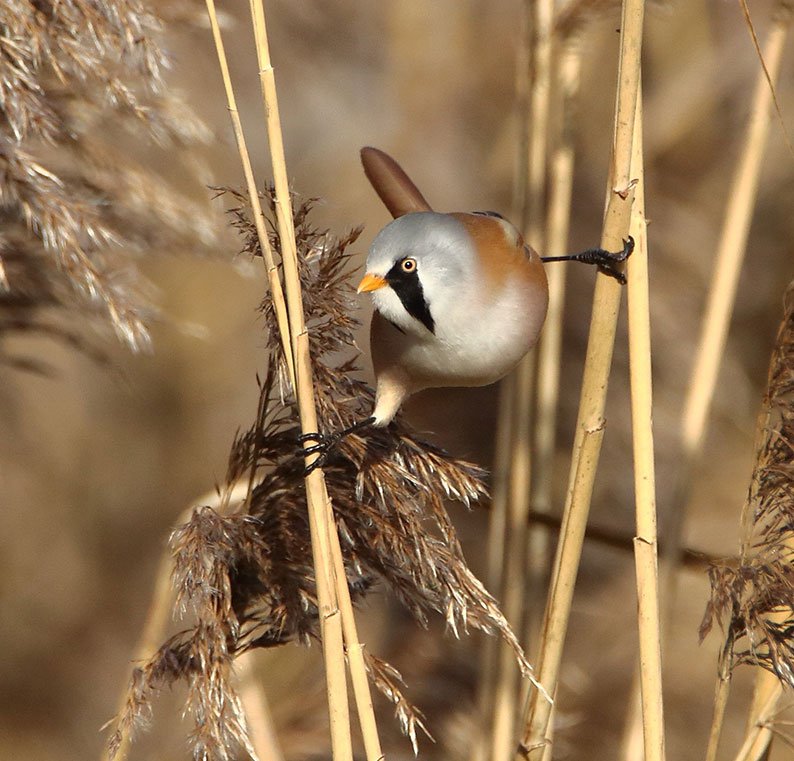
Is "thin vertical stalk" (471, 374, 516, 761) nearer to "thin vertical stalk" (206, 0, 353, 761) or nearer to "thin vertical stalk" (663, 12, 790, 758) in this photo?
"thin vertical stalk" (663, 12, 790, 758)

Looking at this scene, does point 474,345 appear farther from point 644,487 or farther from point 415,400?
point 415,400

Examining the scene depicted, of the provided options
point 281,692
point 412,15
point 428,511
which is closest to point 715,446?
point 281,692

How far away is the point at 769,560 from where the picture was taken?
43.8 inches

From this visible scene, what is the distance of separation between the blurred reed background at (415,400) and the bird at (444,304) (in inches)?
24.3

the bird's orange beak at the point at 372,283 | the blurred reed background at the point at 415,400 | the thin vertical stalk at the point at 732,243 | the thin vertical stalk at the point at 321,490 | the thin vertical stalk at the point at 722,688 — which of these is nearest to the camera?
the thin vertical stalk at the point at 321,490

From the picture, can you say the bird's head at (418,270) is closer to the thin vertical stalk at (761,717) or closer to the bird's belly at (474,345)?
the bird's belly at (474,345)

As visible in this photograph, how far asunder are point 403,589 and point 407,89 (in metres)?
2.23

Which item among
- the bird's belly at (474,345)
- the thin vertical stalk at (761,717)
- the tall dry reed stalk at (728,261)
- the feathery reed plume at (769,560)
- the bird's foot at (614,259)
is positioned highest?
the tall dry reed stalk at (728,261)

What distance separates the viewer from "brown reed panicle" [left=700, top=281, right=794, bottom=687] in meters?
1.08

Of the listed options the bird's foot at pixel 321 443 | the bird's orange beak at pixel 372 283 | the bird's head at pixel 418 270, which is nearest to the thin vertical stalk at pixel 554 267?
the bird's head at pixel 418 270

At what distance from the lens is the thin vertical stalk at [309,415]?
0.99 meters

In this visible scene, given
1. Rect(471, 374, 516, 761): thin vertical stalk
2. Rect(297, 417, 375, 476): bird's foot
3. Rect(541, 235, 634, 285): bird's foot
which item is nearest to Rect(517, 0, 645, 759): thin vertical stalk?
Rect(541, 235, 634, 285): bird's foot

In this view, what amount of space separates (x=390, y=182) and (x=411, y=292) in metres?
0.29

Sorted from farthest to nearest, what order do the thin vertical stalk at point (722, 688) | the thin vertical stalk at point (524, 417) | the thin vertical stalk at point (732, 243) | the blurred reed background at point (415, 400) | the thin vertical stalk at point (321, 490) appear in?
the blurred reed background at point (415, 400) < the thin vertical stalk at point (524, 417) < the thin vertical stalk at point (732, 243) < the thin vertical stalk at point (722, 688) < the thin vertical stalk at point (321, 490)
